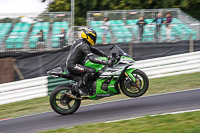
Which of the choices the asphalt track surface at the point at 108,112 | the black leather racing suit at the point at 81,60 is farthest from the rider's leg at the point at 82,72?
the asphalt track surface at the point at 108,112

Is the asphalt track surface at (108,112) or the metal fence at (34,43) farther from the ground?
the metal fence at (34,43)

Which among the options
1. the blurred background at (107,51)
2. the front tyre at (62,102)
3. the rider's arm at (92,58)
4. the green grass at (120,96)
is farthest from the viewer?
the blurred background at (107,51)

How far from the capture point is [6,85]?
431 inches

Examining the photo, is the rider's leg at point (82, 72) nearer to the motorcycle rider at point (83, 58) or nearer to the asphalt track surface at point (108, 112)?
the motorcycle rider at point (83, 58)

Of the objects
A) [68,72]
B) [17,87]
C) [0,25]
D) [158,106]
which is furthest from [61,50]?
[0,25]

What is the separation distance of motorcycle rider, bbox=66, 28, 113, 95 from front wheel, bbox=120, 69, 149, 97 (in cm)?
61

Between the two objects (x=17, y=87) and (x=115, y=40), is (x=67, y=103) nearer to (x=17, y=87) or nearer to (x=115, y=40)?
(x=17, y=87)

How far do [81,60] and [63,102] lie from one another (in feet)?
3.55

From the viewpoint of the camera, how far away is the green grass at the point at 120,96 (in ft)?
29.8

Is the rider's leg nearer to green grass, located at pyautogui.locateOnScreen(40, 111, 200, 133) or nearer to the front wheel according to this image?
the front wheel

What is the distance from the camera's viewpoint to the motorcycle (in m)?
7.02

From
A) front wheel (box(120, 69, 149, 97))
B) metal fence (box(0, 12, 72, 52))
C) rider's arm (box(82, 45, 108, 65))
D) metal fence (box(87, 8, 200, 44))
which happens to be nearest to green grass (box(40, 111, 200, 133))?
front wheel (box(120, 69, 149, 97))

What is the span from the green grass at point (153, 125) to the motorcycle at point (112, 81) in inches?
46.3

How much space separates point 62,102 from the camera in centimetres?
733
